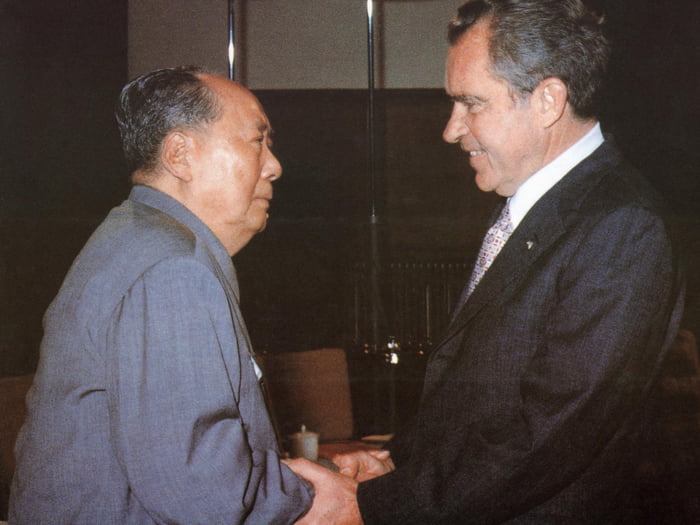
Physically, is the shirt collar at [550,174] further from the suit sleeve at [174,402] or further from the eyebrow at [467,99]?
the suit sleeve at [174,402]

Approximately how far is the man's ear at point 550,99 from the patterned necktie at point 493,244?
27cm

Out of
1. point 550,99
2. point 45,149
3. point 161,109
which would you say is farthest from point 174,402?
point 45,149

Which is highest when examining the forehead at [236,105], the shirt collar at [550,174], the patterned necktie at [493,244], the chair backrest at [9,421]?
the forehead at [236,105]

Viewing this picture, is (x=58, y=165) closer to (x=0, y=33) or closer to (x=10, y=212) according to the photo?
(x=10, y=212)

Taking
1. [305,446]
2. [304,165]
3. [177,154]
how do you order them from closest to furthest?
[177,154]
[305,446]
[304,165]

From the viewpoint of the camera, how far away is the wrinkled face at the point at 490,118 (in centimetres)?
152

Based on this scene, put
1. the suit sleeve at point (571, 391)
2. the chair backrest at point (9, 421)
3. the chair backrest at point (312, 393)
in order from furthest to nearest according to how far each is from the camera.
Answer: the chair backrest at point (312, 393) → the chair backrest at point (9, 421) → the suit sleeve at point (571, 391)

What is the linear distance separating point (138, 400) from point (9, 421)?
117 cm

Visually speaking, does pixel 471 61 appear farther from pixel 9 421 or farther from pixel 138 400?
pixel 9 421

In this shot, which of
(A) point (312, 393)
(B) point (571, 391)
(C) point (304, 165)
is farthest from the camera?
(C) point (304, 165)

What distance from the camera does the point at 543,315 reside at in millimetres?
1334

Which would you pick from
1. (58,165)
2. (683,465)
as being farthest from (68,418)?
(683,465)

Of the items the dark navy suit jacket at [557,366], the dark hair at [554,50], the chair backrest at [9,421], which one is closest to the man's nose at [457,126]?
the dark hair at [554,50]

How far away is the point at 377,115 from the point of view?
4379 mm
